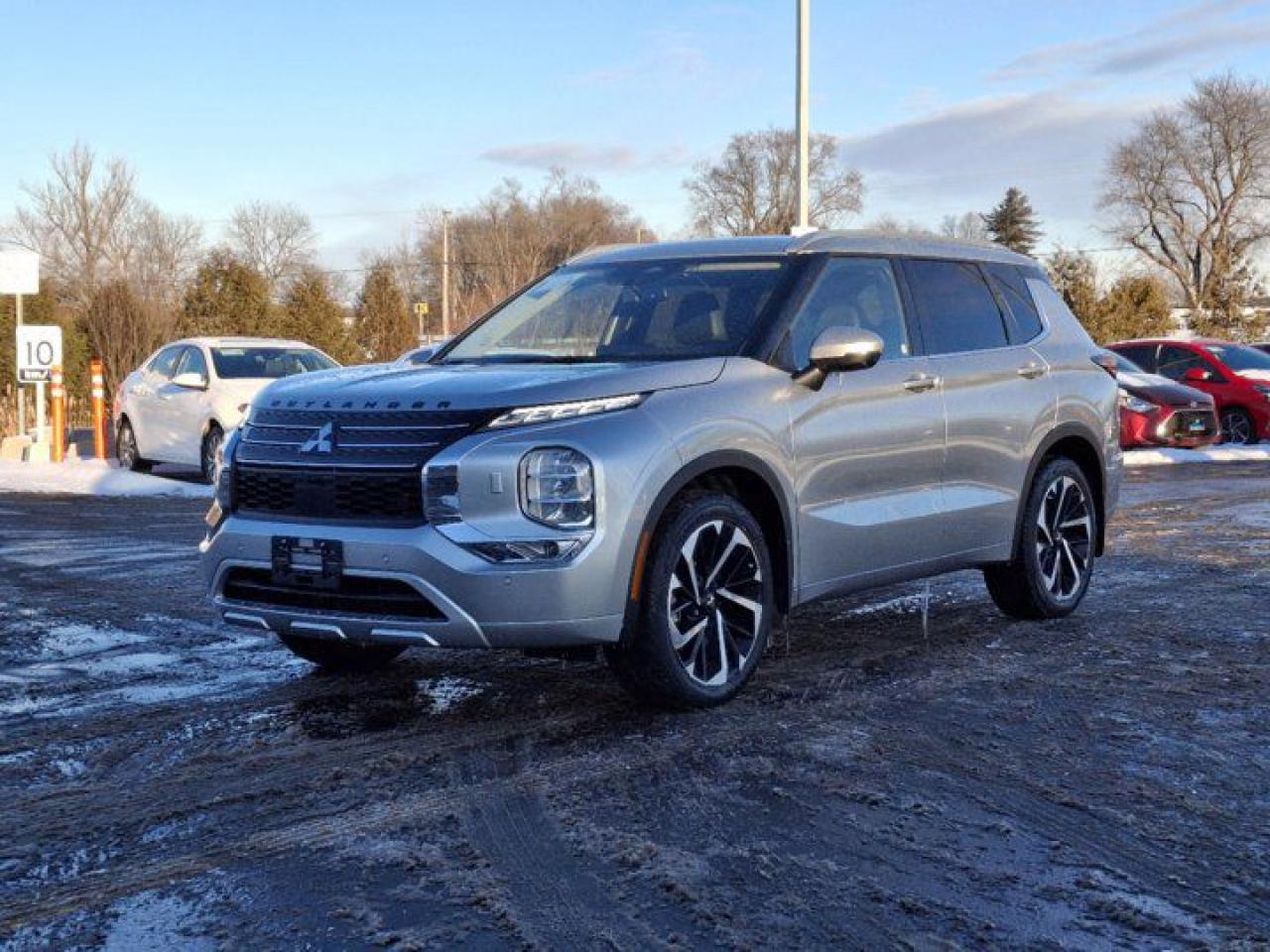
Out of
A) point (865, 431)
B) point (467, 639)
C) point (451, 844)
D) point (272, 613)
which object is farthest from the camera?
point (865, 431)

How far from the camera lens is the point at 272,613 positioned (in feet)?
17.6

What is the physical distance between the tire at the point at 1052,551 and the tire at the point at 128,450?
12690 millimetres

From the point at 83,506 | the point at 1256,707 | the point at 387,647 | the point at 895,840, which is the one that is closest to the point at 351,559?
the point at 387,647

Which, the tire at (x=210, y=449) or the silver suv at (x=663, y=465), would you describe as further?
the tire at (x=210, y=449)

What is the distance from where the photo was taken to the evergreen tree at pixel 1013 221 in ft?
290

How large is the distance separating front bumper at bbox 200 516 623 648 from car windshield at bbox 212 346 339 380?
37.3 ft

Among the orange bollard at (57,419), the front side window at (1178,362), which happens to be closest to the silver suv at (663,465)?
the orange bollard at (57,419)

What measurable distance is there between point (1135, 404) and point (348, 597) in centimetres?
1671

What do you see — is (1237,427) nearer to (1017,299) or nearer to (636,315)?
(1017,299)

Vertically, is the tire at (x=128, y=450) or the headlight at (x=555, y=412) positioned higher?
the headlight at (x=555, y=412)

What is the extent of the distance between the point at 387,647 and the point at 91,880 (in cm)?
271

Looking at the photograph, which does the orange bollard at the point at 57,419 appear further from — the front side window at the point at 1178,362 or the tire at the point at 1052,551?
the tire at the point at 1052,551

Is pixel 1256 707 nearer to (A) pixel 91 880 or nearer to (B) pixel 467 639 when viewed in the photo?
(B) pixel 467 639

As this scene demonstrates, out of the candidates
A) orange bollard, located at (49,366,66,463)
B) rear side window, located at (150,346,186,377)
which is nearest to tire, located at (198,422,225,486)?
rear side window, located at (150,346,186,377)
